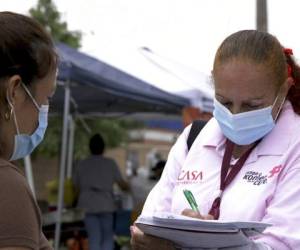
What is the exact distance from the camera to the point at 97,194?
792cm

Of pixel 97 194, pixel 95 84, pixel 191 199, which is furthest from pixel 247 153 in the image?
pixel 97 194

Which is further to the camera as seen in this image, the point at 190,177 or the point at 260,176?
the point at 190,177

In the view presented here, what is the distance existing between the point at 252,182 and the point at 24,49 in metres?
0.88

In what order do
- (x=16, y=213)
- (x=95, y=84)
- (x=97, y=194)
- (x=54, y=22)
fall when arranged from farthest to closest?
(x=54, y=22) → (x=97, y=194) → (x=95, y=84) → (x=16, y=213)

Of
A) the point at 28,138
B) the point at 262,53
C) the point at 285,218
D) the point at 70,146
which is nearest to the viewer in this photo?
the point at 28,138

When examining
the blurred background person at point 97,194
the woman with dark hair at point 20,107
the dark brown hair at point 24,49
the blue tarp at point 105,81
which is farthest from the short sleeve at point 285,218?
the blurred background person at point 97,194

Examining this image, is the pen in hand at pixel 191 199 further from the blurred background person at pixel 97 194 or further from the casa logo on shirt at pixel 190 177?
the blurred background person at pixel 97 194

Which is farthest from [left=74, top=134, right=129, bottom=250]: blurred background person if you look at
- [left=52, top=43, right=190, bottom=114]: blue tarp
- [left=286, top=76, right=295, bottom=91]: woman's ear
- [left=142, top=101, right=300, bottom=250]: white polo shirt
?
[left=286, top=76, right=295, bottom=91]: woman's ear

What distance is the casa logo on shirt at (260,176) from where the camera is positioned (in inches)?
79.7

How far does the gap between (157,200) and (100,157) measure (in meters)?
5.80

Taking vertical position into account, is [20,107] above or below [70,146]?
above

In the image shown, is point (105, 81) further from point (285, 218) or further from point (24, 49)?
point (24, 49)

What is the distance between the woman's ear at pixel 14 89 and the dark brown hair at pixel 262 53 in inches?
34.1

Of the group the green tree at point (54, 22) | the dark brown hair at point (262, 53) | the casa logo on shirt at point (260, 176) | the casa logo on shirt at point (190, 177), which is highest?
the dark brown hair at point (262, 53)
